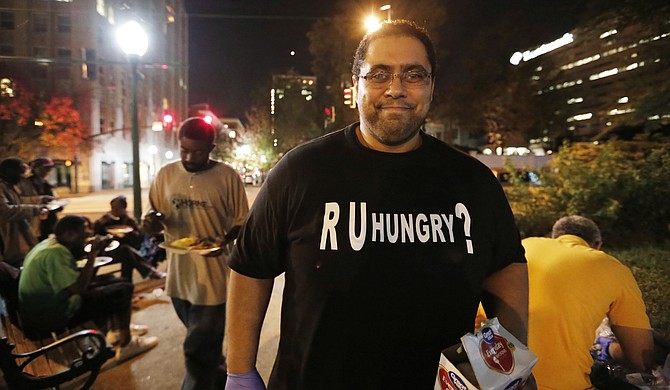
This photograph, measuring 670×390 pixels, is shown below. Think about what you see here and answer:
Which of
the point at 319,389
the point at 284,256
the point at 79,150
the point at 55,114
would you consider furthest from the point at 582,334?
the point at 79,150

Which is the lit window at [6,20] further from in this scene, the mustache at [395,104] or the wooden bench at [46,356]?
the mustache at [395,104]

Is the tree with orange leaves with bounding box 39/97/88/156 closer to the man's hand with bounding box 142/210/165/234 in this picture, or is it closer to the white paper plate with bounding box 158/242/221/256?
the man's hand with bounding box 142/210/165/234

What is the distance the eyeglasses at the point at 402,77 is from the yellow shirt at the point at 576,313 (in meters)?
1.46

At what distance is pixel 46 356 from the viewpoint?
3279 millimetres

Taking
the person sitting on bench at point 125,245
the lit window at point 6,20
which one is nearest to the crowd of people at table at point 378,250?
the person sitting on bench at point 125,245

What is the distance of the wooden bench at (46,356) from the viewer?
2898mm

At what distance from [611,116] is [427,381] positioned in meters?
8.72

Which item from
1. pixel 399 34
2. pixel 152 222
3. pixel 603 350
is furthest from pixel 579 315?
pixel 152 222

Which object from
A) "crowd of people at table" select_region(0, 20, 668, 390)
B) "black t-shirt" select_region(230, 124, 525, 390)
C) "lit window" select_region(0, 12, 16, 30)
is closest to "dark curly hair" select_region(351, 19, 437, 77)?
"crowd of people at table" select_region(0, 20, 668, 390)

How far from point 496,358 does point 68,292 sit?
3655 millimetres

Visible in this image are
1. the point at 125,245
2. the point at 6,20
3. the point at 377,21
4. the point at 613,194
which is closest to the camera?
the point at 6,20

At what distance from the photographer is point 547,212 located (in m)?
7.48

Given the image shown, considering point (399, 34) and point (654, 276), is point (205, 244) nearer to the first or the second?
point (399, 34)

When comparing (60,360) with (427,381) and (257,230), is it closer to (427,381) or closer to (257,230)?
(257,230)
